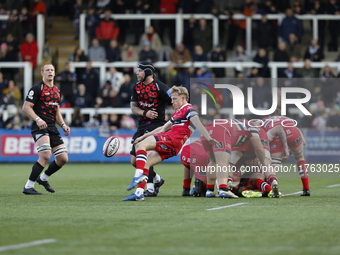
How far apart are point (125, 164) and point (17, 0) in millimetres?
9900

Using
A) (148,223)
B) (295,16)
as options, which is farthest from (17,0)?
(148,223)

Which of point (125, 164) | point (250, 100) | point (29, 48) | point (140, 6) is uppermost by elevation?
point (140, 6)

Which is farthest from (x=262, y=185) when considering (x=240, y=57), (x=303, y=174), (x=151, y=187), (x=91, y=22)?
(x=91, y=22)

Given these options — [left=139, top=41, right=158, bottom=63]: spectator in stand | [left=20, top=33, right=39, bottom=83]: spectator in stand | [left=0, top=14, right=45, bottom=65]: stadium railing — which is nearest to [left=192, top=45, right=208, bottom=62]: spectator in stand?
[left=139, top=41, right=158, bottom=63]: spectator in stand

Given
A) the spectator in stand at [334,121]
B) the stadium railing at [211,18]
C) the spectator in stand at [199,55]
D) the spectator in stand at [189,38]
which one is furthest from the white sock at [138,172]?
the stadium railing at [211,18]

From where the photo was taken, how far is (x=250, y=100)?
70.1 feet

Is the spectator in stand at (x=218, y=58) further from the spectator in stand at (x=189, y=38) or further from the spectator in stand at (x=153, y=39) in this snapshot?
the spectator in stand at (x=153, y=39)

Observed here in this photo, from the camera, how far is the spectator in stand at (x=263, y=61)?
998 inches

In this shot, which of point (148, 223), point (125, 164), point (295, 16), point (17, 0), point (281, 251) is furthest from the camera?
point (17, 0)

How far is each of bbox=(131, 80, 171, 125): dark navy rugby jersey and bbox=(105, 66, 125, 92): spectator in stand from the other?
43.6 ft

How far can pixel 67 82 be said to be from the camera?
25109 mm

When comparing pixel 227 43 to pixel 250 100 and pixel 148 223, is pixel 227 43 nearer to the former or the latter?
pixel 250 100

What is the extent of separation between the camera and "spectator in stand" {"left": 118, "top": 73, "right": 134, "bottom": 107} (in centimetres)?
2481

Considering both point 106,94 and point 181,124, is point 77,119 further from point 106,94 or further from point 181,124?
point 181,124
